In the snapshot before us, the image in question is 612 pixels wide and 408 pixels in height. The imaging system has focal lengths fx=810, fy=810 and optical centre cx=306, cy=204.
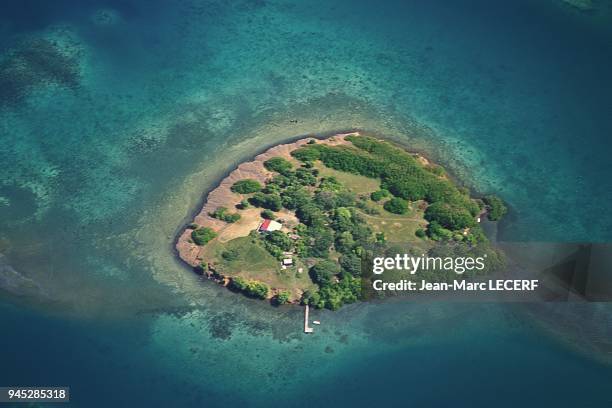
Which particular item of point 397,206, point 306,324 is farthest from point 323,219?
point 306,324

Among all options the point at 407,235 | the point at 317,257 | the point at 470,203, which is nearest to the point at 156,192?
the point at 317,257

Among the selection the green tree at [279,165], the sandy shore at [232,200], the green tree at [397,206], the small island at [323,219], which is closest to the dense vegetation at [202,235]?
the small island at [323,219]

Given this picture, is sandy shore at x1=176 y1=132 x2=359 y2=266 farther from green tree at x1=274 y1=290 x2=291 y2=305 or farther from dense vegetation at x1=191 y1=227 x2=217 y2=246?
green tree at x1=274 y1=290 x2=291 y2=305

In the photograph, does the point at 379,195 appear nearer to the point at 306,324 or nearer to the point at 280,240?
the point at 280,240

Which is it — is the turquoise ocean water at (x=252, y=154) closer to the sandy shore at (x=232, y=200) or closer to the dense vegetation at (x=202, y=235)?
the sandy shore at (x=232, y=200)

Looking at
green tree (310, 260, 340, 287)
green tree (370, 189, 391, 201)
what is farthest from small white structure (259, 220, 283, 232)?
green tree (370, 189, 391, 201)
